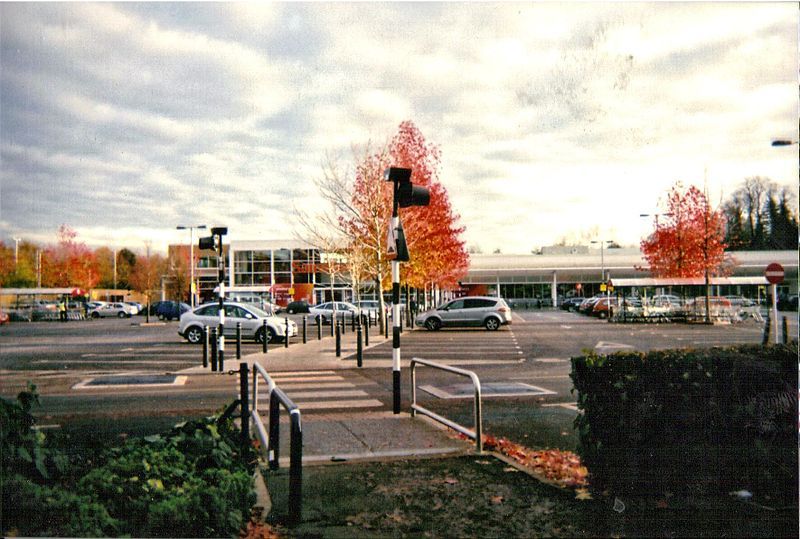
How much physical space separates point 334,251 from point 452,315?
705 centimetres

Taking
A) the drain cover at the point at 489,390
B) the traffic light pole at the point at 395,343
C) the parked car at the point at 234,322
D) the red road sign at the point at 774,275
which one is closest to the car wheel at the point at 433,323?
the parked car at the point at 234,322

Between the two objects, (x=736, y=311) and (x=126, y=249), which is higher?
(x=126, y=249)

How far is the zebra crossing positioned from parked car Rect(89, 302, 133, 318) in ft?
196

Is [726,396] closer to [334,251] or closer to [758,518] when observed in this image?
[758,518]

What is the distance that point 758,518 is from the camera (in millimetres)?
4426

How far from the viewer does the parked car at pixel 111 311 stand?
2618 inches

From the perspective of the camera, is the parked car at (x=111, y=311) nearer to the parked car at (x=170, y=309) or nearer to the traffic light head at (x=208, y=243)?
the parked car at (x=170, y=309)

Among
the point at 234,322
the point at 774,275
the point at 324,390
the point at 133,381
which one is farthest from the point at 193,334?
the point at 774,275

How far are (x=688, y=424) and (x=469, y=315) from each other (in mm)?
28436

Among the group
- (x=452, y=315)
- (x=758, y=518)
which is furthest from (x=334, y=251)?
(x=758, y=518)

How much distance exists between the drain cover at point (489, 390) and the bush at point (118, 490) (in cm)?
626

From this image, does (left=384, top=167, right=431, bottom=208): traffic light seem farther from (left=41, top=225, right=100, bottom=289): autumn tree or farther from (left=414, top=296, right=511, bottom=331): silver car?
(left=41, top=225, right=100, bottom=289): autumn tree

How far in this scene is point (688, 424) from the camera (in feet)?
16.1

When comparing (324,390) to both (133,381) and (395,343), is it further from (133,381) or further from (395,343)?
(133,381)
